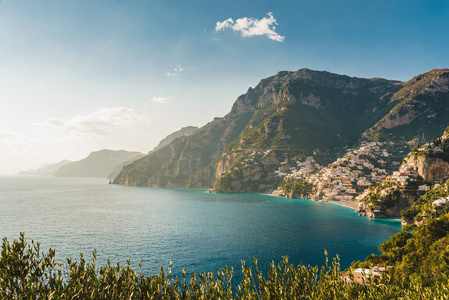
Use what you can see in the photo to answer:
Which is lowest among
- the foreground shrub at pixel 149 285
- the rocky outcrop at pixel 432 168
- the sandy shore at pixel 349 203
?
the sandy shore at pixel 349 203

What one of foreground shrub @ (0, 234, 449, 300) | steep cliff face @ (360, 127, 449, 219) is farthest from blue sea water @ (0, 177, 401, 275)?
foreground shrub @ (0, 234, 449, 300)

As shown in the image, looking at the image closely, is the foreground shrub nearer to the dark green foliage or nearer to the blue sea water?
the dark green foliage

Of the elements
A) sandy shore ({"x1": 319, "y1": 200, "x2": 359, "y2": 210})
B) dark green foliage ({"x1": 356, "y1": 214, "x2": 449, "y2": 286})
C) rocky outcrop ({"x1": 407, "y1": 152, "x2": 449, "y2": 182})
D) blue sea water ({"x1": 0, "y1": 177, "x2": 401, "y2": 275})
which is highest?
rocky outcrop ({"x1": 407, "y1": 152, "x2": 449, "y2": 182})

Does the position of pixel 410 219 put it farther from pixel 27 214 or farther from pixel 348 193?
pixel 27 214

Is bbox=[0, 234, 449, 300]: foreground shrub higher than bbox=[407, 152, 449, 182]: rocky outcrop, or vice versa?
bbox=[407, 152, 449, 182]: rocky outcrop

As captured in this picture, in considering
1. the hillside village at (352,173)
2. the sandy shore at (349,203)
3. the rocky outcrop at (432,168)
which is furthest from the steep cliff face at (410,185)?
the hillside village at (352,173)

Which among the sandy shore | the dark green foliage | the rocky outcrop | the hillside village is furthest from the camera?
the hillside village

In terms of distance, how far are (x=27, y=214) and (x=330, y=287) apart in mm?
127947

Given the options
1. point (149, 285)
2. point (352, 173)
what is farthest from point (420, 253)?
point (352, 173)

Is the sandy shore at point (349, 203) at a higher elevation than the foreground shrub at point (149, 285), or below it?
below

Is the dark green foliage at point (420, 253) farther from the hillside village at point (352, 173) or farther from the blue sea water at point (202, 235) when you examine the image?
the hillside village at point (352, 173)

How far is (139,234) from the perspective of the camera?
75.9m

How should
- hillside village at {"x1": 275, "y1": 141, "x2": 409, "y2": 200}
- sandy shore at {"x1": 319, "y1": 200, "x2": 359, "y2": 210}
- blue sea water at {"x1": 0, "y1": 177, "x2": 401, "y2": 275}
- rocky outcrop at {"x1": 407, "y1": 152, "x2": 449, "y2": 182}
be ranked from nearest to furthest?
1. blue sea water at {"x1": 0, "y1": 177, "x2": 401, "y2": 275}
2. rocky outcrop at {"x1": 407, "y1": 152, "x2": 449, "y2": 182}
3. sandy shore at {"x1": 319, "y1": 200, "x2": 359, "y2": 210}
4. hillside village at {"x1": 275, "y1": 141, "x2": 409, "y2": 200}

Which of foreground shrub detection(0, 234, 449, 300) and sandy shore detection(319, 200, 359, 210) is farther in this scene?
sandy shore detection(319, 200, 359, 210)
